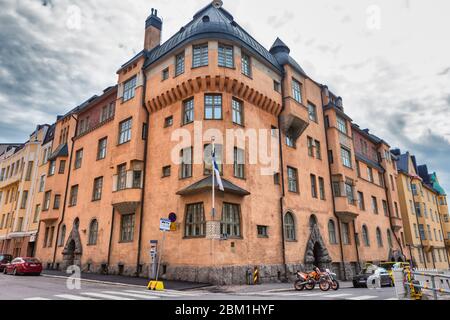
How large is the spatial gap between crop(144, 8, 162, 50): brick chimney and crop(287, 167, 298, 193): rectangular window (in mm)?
17391

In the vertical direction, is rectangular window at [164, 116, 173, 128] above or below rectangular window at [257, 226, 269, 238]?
above

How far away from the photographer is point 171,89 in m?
23.6

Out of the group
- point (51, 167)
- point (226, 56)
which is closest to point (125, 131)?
point (226, 56)

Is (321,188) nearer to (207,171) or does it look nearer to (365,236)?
(365,236)

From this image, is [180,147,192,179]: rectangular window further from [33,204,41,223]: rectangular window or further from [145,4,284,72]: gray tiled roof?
[33,204,41,223]: rectangular window

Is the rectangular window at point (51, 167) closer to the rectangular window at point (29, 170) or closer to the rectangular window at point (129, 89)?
the rectangular window at point (29, 170)

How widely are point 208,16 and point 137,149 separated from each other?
1180cm

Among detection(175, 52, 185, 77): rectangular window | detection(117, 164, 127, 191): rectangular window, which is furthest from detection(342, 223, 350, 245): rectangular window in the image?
detection(175, 52, 185, 77): rectangular window

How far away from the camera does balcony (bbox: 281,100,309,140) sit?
26312 millimetres

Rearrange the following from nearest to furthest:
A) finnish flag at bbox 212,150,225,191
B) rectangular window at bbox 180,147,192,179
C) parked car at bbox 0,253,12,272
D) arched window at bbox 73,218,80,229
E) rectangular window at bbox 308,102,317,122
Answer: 1. finnish flag at bbox 212,150,225,191
2. rectangular window at bbox 180,147,192,179
3. parked car at bbox 0,253,12,272
4. arched window at bbox 73,218,80,229
5. rectangular window at bbox 308,102,317,122

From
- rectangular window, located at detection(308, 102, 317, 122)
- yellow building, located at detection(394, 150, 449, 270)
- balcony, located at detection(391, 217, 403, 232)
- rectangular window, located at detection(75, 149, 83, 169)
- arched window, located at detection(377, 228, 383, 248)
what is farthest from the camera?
yellow building, located at detection(394, 150, 449, 270)

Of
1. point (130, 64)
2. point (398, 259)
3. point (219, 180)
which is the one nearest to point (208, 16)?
point (130, 64)

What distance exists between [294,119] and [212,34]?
386 inches
